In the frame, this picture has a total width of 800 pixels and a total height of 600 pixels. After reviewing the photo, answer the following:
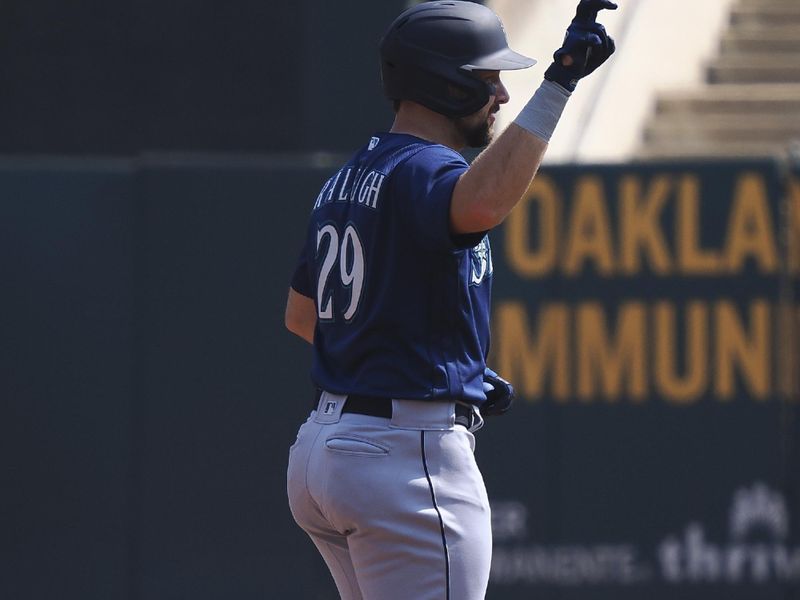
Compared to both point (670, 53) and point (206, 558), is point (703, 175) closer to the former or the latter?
point (206, 558)

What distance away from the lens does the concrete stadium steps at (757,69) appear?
959 cm

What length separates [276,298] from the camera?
258 inches

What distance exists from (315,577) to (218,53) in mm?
3455

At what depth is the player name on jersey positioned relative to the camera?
3.23 meters

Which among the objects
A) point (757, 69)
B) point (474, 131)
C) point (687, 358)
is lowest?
point (687, 358)

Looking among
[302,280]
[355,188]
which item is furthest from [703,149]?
[355,188]

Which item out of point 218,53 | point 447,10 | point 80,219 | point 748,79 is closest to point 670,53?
point 748,79

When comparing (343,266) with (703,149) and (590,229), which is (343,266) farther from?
(703,149)

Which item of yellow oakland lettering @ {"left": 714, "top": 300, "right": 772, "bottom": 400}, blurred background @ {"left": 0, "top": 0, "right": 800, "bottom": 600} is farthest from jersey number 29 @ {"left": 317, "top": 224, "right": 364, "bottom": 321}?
yellow oakland lettering @ {"left": 714, "top": 300, "right": 772, "bottom": 400}

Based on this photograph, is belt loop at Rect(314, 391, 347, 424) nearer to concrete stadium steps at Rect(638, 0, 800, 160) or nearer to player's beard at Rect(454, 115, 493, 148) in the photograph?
player's beard at Rect(454, 115, 493, 148)

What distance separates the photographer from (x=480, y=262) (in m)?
3.31

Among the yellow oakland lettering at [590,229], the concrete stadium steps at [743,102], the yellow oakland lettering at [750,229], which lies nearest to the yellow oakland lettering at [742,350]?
the yellow oakland lettering at [750,229]

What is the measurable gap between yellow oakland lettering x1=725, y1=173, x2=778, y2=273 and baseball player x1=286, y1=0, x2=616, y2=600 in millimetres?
3253

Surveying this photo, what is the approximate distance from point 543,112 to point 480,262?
0.41 m
